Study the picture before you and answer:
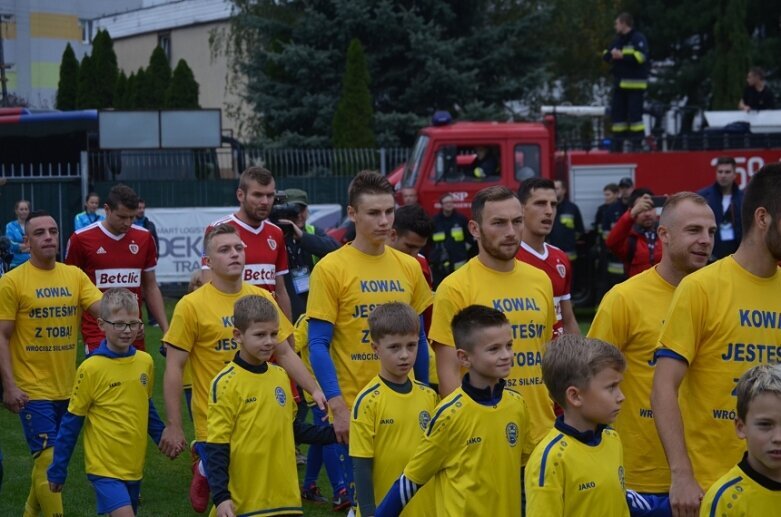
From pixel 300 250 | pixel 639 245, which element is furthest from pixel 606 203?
pixel 300 250

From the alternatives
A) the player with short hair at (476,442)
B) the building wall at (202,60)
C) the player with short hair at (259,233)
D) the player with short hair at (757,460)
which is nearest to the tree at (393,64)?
the building wall at (202,60)

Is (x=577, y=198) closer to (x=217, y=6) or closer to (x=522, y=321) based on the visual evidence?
(x=522, y=321)

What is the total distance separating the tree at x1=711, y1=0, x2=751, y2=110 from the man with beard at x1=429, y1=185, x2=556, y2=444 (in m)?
27.8

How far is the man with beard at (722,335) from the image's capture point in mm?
4906

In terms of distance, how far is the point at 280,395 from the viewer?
6.52 meters

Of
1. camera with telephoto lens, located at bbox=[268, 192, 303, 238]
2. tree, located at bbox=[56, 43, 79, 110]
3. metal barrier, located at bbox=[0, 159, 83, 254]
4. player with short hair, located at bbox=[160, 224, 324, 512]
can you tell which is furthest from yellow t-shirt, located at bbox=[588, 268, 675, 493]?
tree, located at bbox=[56, 43, 79, 110]

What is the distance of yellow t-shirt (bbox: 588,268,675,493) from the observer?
5.79 m

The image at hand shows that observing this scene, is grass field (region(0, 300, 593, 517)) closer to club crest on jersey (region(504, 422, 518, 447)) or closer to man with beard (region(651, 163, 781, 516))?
club crest on jersey (region(504, 422, 518, 447))

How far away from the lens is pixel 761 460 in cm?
427

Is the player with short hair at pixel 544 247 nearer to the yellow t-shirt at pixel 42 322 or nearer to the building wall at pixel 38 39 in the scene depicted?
the yellow t-shirt at pixel 42 322

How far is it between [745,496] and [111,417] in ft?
13.7

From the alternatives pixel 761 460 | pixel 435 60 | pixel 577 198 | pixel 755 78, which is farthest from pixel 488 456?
pixel 435 60

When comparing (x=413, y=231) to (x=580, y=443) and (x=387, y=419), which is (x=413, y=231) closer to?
(x=387, y=419)

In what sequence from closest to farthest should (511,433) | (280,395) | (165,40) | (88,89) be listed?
(511,433) < (280,395) < (88,89) < (165,40)
